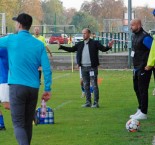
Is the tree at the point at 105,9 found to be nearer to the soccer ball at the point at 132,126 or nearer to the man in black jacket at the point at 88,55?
the man in black jacket at the point at 88,55

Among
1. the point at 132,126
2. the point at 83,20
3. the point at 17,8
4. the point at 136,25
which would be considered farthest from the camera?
the point at 83,20

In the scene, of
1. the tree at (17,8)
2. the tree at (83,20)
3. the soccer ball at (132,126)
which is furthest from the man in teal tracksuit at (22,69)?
the tree at (83,20)

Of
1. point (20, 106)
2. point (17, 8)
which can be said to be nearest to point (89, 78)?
point (20, 106)

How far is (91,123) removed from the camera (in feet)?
47.3

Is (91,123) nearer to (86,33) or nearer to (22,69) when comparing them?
(86,33)

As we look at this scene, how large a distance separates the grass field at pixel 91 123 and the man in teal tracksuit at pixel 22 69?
7.17ft

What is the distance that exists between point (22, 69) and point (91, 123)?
5122 millimetres

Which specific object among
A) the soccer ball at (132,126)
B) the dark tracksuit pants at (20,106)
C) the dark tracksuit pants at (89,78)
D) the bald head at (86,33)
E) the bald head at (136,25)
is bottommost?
the soccer ball at (132,126)

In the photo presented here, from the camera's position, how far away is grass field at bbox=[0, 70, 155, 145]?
12.0 meters

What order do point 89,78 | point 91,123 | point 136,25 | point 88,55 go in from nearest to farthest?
point 91,123, point 136,25, point 88,55, point 89,78

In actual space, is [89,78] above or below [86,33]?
below

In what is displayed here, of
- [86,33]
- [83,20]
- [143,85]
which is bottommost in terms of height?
[83,20]

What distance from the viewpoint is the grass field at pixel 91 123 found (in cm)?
1195

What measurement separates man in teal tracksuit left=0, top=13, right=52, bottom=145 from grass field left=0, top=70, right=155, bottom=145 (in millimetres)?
2185
